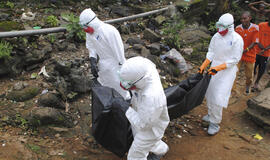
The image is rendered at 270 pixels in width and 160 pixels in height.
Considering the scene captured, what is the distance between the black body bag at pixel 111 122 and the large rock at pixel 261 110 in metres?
2.69

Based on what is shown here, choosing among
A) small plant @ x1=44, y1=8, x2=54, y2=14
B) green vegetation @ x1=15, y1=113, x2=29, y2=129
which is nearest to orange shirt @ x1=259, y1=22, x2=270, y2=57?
green vegetation @ x1=15, y1=113, x2=29, y2=129

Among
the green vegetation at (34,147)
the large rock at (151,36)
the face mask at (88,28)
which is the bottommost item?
the green vegetation at (34,147)

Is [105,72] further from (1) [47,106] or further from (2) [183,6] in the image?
(2) [183,6]

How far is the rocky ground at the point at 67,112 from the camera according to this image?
3488 mm

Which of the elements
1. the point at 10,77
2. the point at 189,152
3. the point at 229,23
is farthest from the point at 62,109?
the point at 229,23

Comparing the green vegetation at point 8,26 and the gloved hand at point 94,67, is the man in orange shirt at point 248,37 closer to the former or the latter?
the gloved hand at point 94,67

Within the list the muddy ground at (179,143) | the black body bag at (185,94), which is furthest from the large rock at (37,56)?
the black body bag at (185,94)

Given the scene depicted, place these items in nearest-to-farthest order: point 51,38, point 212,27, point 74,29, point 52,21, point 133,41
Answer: point 51,38
point 74,29
point 52,21
point 133,41
point 212,27

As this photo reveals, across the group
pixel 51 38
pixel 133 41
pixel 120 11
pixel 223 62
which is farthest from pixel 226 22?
pixel 120 11

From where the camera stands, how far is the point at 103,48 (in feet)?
13.1

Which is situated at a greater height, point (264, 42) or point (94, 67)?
point (264, 42)

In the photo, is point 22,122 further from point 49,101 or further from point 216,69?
point 216,69

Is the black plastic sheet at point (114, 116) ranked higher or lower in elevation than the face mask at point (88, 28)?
lower

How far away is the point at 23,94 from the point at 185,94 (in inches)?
110
